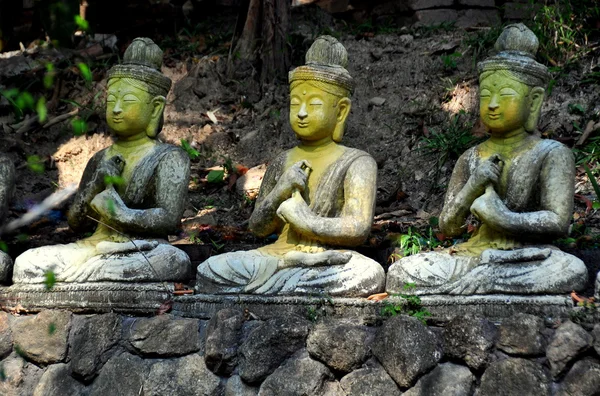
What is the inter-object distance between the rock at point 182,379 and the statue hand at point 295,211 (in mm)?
1011

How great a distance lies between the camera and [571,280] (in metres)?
5.71

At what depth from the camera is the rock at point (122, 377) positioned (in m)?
6.21

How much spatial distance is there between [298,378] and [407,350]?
2.19ft

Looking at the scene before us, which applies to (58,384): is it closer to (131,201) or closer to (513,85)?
(131,201)

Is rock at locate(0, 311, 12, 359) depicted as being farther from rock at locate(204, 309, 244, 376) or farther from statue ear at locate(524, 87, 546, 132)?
statue ear at locate(524, 87, 546, 132)

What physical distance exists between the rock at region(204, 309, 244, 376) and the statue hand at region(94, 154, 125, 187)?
1429mm

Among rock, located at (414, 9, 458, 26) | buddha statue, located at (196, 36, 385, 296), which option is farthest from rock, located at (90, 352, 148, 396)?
rock, located at (414, 9, 458, 26)

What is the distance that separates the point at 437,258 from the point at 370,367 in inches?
31.9

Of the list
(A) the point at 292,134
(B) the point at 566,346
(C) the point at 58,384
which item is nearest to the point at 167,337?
(C) the point at 58,384

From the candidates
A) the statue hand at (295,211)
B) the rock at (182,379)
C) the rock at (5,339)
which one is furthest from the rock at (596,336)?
the rock at (5,339)

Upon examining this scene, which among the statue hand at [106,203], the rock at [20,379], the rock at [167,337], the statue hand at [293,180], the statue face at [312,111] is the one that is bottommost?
the rock at [20,379]

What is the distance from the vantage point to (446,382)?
5.48 m

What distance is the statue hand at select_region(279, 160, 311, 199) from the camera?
21.4ft

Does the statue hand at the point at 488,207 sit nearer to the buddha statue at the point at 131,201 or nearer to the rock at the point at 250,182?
the buddha statue at the point at 131,201
